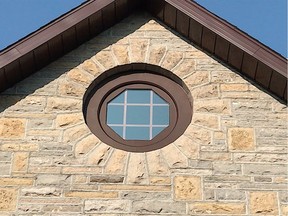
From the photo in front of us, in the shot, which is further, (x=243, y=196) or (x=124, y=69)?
(x=124, y=69)

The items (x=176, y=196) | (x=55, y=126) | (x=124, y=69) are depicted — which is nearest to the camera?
(x=176, y=196)

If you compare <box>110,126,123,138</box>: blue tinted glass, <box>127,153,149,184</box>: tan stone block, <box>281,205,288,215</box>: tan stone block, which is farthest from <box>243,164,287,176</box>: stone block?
<box>110,126,123,138</box>: blue tinted glass

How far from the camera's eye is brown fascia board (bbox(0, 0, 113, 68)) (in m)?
8.55

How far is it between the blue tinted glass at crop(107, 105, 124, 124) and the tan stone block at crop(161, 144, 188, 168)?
75 cm

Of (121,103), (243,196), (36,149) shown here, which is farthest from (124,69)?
(243,196)

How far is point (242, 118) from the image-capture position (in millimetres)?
8523

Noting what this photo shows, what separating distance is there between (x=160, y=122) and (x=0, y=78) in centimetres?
200

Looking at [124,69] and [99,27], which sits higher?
[99,27]

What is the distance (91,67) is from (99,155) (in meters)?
1.34

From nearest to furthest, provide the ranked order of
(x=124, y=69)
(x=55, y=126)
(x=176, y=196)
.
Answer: (x=176, y=196)
(x=55, y=126)
(x=124, y=69)

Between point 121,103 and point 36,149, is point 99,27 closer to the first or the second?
point 121,103

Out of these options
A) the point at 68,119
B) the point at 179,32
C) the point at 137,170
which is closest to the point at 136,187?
the point at 137,170

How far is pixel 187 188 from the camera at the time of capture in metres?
7.93

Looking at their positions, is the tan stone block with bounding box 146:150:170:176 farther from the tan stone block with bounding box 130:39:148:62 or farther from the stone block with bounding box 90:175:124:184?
the tan stone block with bounding box 130:39:148:62
